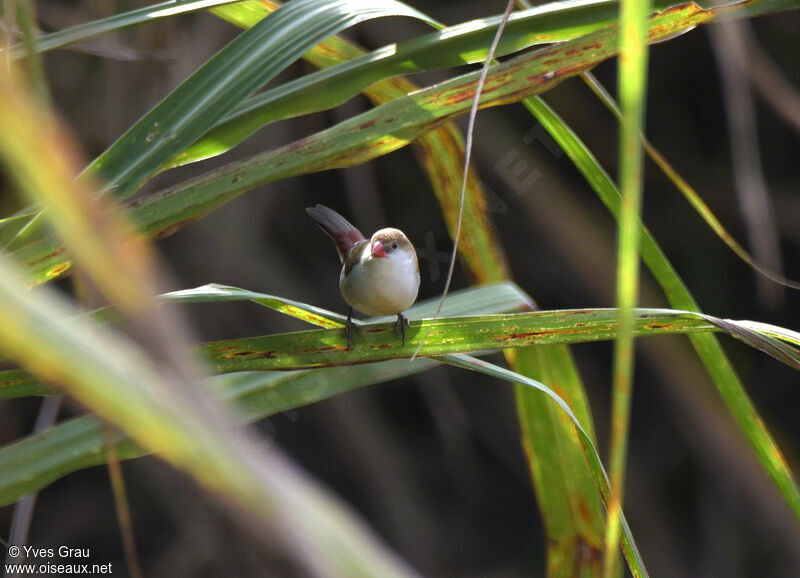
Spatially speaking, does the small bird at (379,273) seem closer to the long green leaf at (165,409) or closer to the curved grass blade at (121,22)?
the curved grass blade at (121,22)

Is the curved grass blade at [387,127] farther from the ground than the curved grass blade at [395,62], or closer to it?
closer to it

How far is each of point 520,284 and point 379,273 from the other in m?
1.06

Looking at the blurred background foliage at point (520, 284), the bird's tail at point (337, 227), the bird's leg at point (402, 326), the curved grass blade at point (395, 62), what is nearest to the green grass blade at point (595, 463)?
the bird's leg at point (402, 326)

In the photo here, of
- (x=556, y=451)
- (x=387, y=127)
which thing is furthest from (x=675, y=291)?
(x=387, y=127)

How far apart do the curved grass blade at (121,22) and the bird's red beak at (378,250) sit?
74 cm

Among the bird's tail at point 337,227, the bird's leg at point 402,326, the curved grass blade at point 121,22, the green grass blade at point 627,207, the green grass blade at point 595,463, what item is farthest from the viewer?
the bird's tail at point 337,227

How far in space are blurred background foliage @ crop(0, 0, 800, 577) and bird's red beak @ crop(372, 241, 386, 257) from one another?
2.03 ft

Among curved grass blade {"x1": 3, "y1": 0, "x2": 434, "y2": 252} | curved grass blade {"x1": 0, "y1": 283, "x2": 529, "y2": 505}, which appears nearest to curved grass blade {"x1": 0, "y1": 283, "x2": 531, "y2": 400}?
curved grass blade {"x1": 0, "y1": 283, "x2": 529, "y2": 505}

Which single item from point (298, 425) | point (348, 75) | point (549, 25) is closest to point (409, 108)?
point (348, 75)

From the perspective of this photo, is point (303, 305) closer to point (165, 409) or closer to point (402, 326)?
point (402, 326)

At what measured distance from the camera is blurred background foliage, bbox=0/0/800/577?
2381mm

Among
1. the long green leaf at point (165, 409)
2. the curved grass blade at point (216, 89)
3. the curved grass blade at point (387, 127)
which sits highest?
the curved grass blade at point (216, 89)

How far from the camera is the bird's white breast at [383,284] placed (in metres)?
1.60

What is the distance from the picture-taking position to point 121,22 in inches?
38.9
